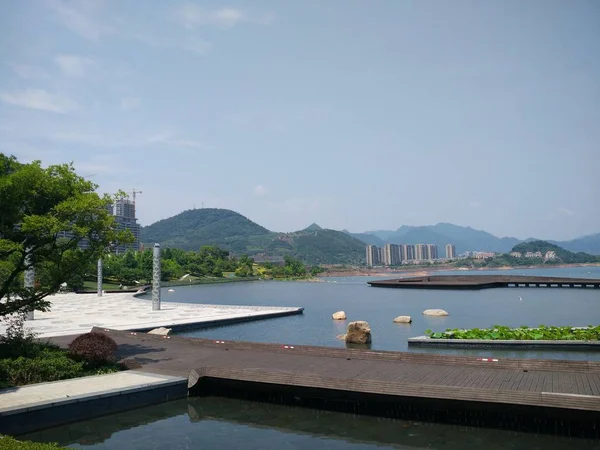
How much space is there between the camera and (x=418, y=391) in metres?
10.7

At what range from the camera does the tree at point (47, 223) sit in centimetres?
1311

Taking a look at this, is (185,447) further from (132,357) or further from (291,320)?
(291,320)

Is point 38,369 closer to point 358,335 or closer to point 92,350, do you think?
point 92,350

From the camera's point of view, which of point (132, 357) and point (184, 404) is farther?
point (132, 357)

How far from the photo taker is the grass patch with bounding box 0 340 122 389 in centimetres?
1235

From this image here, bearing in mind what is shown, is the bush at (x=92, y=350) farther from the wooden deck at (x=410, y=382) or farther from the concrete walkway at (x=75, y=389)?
the wooden deck at (x=410, y=382)

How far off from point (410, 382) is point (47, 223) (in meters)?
9.79

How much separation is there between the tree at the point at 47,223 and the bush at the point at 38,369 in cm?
172

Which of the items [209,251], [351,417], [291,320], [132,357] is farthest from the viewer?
[209,251]

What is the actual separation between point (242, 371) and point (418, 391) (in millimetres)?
4559

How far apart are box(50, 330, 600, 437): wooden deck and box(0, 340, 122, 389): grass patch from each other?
1.75 m

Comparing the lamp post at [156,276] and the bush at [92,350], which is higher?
the lamp post at [156,276]

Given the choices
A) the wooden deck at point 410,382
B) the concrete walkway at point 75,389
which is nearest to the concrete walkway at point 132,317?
the wooden deck at point 410,382

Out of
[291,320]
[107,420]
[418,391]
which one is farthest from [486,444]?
[291,320]
